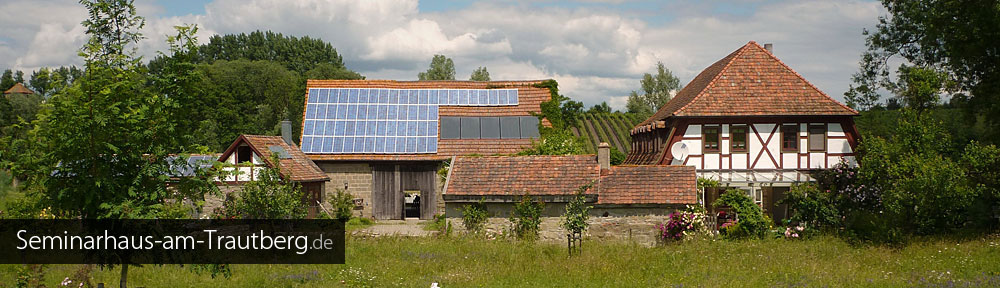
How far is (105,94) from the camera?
8.79 m

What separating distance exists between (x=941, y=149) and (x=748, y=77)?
333 inches

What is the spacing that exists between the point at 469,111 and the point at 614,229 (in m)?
13.3

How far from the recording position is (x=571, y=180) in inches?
818

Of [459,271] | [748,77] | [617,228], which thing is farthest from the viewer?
[748,77]

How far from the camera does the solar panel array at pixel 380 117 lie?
97.5 feet

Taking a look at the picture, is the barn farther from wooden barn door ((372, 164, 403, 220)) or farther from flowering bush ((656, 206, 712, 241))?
flowering bush ((656, 206, 712, 241))

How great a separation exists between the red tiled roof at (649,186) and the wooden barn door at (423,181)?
408 inches

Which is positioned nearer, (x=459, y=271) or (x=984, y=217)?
(x=459, y=271)

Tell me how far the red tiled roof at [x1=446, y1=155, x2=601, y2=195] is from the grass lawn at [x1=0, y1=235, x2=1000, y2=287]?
271 cm

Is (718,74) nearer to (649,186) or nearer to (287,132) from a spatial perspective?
(649,186)

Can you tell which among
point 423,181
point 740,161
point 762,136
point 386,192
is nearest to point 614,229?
point 740,161

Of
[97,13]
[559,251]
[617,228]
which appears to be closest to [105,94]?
[97,13]

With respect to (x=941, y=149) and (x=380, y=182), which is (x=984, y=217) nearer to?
→ (x=941, y=149)

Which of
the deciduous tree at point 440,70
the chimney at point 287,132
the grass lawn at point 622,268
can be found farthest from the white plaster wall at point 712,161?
the deciduous tree at point 440,70
